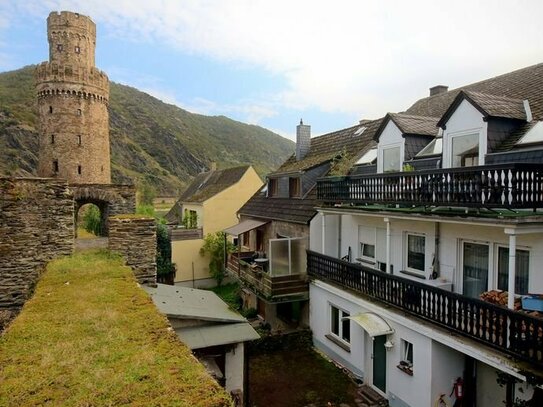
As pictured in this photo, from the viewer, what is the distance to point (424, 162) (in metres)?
12.4

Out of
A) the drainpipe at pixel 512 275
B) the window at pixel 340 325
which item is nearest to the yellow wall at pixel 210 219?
the window at pixel 340 325

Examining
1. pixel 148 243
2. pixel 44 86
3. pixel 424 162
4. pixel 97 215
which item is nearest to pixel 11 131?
pixel 44 86

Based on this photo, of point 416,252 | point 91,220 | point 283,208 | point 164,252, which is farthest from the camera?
point 91,220

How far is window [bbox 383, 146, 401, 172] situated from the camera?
534 inches

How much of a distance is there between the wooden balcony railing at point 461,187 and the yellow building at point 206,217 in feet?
61.1

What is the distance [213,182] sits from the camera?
3481 cm

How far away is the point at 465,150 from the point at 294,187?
399 inches

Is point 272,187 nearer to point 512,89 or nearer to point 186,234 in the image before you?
point 186,234

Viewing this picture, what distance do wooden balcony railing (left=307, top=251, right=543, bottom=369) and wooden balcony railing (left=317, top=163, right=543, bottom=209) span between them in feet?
7.50

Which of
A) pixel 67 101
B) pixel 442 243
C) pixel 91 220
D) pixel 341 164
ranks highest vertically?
pixel 67 101

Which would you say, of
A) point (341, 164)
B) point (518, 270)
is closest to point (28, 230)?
point (518, 270)

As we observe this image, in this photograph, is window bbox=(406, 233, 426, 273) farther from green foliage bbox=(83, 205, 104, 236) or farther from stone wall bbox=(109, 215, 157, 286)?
green foliage bbox=(83, 205, 104, 236)

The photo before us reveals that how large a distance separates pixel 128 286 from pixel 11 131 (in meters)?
73.1

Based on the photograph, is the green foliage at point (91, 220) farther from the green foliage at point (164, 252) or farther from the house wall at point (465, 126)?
the house wall at point (465, 126)
